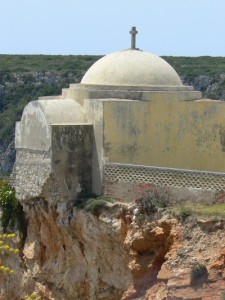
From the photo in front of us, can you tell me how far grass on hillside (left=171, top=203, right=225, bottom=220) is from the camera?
15.7 metres

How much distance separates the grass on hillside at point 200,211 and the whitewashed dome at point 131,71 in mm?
3576

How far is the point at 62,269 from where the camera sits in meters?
19.0

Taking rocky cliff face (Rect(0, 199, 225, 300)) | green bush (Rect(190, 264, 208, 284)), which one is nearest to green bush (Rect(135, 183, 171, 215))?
rocky cliff face (Rect(0, 199, 225, 300))

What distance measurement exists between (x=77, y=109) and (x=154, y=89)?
5.78 feet

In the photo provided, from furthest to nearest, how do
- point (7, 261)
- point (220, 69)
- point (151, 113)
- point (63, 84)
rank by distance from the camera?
point (220, 69)
point (63, 84)
point (7, 261)
point (151, 113)

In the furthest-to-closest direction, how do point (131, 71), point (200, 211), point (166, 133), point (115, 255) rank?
point (131, 71) < point (166, 133) < point (115, 255) < point (200, 211)

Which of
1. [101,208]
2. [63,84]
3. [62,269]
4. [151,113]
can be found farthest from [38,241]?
[63,84]

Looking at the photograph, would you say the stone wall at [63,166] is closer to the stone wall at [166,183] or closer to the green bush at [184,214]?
the stone wall at [166,183]

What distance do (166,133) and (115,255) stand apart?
2962 mm

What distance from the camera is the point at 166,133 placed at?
1870cm

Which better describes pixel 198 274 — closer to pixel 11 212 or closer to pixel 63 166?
pixel 63 166

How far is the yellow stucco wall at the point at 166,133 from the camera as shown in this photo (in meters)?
18.2

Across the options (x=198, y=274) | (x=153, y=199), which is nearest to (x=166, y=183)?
(x=153, y=199)

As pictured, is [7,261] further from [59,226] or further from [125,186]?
[125,186]
